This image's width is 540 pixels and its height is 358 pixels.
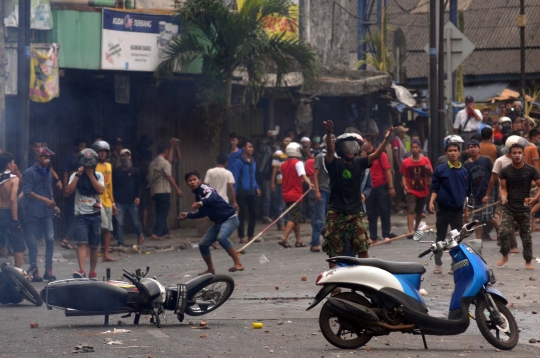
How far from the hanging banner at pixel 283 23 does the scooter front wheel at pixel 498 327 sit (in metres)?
10.9

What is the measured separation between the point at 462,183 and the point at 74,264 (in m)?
6.02

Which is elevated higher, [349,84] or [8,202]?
[349,84]

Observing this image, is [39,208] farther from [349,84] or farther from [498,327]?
[349,84]

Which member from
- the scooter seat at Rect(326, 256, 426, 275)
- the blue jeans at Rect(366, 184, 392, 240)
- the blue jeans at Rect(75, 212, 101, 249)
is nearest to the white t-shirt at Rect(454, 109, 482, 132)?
the blue jeans at Rect(366, 184, 392, 240)

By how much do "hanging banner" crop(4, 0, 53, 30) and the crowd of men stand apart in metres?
1.90

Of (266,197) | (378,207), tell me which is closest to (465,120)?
(266,197)

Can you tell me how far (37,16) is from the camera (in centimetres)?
1545

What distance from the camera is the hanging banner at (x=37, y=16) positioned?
15.3 metres

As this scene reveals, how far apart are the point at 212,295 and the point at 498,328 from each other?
2.94 meters

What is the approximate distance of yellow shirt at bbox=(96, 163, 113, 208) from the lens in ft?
47.6

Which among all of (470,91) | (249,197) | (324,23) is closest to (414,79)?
(470,91)

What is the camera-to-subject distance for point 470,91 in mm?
32969

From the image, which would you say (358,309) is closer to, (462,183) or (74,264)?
(462,183)

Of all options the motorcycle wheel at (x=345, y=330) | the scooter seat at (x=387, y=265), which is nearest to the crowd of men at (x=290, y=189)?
the scooter seat at (x=387, y=265)
